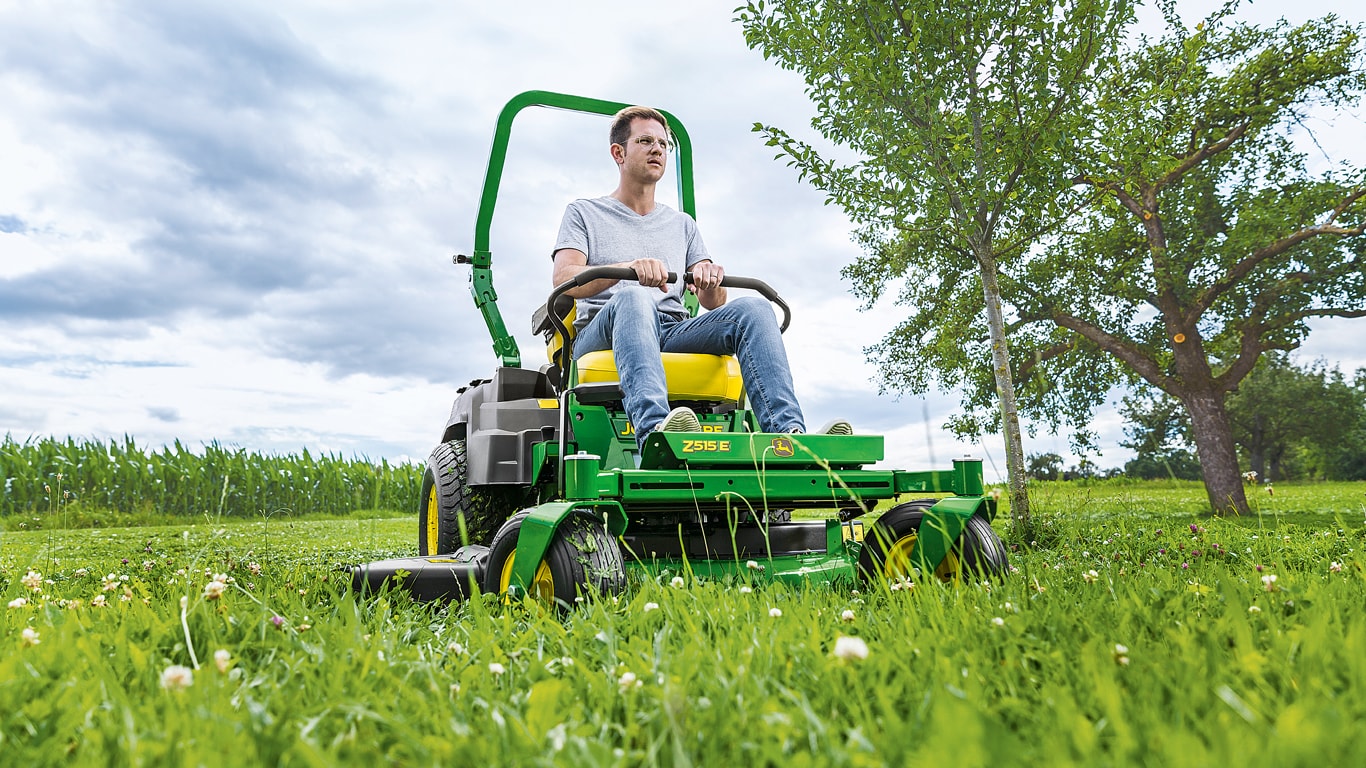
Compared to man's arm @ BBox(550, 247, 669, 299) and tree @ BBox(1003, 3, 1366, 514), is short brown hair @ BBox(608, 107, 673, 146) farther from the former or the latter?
tree @ BBox(1003, 3, 1366, 514)

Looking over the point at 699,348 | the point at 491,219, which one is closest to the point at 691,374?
the point at 699,348

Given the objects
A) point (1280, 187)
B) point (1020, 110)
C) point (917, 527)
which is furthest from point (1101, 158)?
point (1280, 187)

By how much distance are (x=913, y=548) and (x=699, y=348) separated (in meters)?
1.15

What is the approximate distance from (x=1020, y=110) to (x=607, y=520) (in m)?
5.20

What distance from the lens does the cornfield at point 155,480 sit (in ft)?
42.9

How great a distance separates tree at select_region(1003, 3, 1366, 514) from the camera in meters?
11.6

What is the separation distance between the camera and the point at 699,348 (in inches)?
139

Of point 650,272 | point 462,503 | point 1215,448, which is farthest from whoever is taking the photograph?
point 1215,448

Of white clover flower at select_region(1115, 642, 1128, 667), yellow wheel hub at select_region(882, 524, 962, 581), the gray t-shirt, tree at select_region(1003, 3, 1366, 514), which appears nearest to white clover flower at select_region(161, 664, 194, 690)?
white clover flower at select_region(1115, 642, 1128, 667)

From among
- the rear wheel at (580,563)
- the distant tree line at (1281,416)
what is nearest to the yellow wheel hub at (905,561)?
the rear wheel at (580,563)

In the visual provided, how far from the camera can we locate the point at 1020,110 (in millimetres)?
6387

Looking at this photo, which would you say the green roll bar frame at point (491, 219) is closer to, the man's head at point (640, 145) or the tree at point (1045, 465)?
the man's head at point (640, 145)

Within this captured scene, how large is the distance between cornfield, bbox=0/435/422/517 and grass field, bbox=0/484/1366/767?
1218 centimetres

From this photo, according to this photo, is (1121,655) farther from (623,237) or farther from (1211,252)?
(1211,252)
